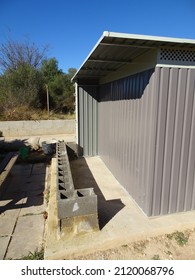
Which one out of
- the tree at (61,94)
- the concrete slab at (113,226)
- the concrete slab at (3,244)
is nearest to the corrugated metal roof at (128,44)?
the concrete slab at (113,226)

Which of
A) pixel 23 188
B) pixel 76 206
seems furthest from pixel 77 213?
pixel 23 188

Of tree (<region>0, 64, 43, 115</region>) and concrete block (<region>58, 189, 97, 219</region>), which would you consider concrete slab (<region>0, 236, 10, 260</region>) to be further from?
tree (<region>0, 64, 43, 115</region>)

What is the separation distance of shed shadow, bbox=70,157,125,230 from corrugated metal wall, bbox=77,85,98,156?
1.57 ft

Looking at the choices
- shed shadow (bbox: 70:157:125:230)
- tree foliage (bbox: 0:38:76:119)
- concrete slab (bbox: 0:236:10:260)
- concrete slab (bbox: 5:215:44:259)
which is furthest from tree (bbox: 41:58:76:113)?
concrete slab (bbox: 0:236:10:260)

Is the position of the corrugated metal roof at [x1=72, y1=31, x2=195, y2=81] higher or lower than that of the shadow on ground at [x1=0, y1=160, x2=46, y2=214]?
higher

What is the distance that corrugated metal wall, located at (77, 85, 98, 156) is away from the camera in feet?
22.1

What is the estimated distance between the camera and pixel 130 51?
3.24 metres

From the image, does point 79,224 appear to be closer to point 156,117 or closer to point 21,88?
point 156,117

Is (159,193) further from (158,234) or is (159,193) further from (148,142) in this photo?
(148,142)

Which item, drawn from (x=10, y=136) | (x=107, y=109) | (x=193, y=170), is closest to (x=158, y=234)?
(x=193, y=170)

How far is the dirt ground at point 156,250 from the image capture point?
2680 millimetres

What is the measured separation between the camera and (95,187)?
4.66m

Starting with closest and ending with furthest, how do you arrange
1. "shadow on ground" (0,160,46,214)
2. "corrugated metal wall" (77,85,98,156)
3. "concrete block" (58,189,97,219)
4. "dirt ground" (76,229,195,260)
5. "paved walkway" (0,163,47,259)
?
1. "dirt ground" (76,229,195,260)
2. "concrete block" (58,189,97,219)
3. "paved walkway" (0,163,47,259)
4. "shadow on ground" (0,160,46,214)
5. "corrugated metal wall" (77,85,98,156)

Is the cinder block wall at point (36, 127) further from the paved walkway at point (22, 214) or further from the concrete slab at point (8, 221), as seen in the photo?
the concrete slab at point (8, 221)
